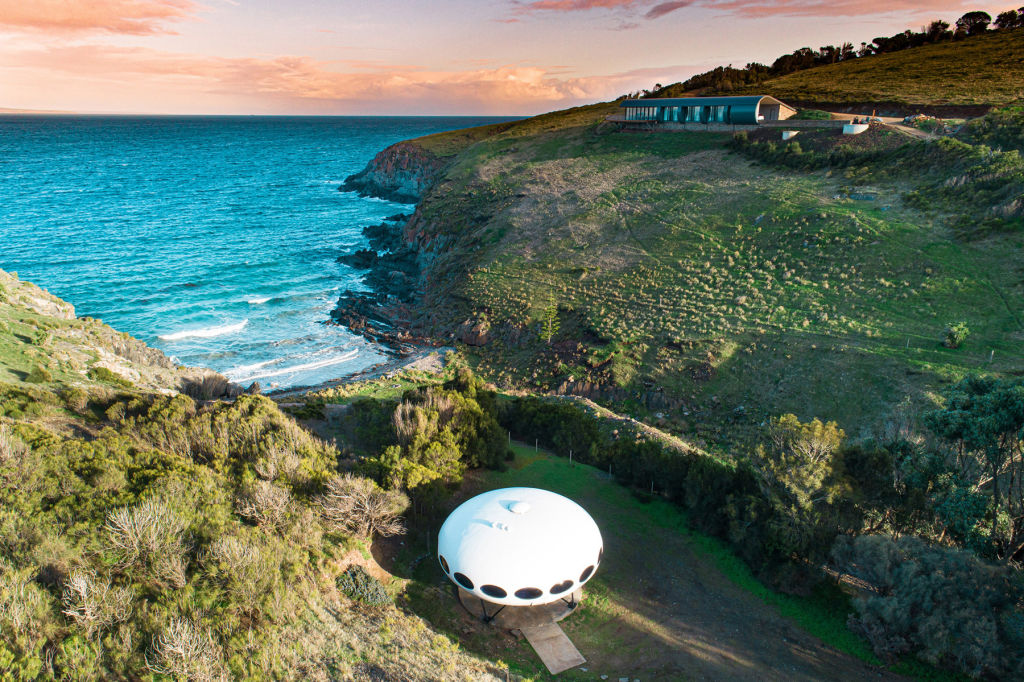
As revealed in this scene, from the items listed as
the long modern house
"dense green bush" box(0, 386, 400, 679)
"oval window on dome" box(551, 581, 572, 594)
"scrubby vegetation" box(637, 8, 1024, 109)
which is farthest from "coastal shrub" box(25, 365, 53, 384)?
"scrubby vegetation" box(637, 8, 1024, 109)

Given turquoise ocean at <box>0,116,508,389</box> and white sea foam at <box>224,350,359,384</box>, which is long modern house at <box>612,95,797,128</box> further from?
white sea foam at <box>224,350,359,384</box>

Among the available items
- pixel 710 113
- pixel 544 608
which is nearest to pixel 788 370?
pixel 544 608

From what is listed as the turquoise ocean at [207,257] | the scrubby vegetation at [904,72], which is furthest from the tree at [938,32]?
the turquoise ocean at [207,257]

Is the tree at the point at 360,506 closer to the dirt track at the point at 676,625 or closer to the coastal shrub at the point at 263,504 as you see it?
the coastal shrub at the point at 263,504

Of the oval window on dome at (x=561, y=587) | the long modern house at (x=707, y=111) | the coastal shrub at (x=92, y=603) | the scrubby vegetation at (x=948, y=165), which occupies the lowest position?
the oval window on dome at (x=561, y=587)

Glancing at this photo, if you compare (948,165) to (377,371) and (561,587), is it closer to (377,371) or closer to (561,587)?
(377,371)

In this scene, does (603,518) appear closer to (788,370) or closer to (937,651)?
(937,651)
